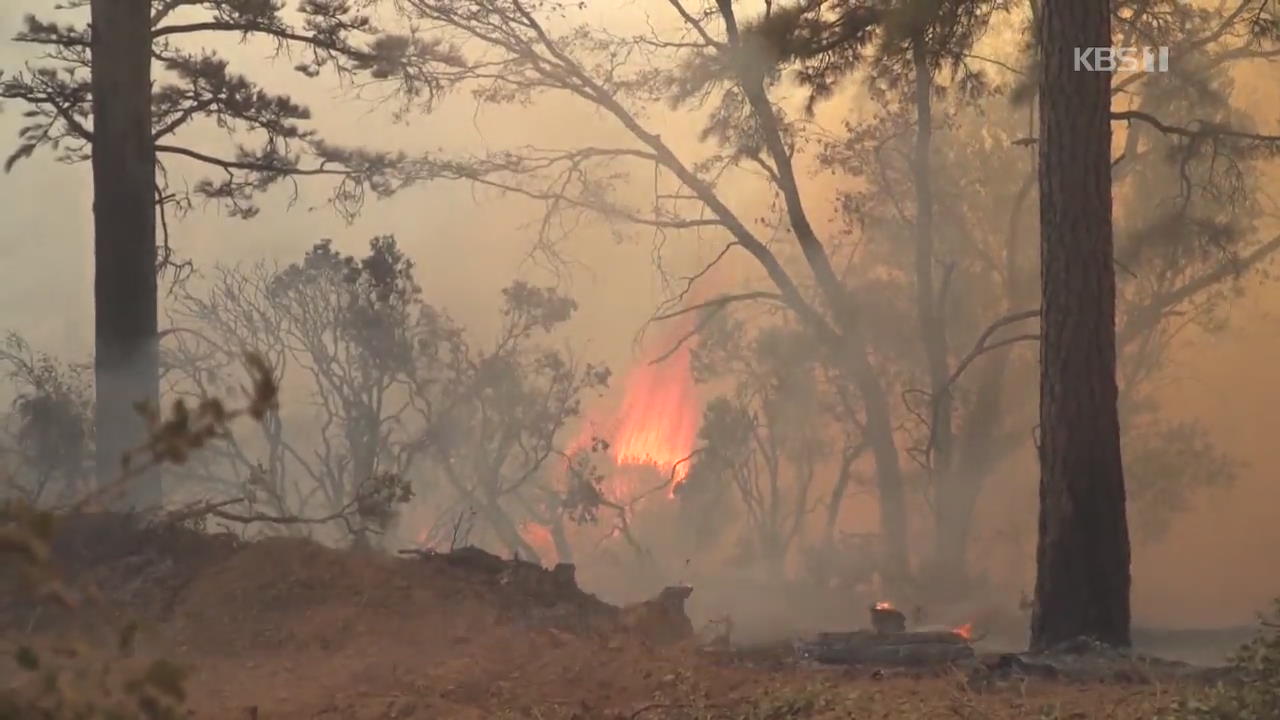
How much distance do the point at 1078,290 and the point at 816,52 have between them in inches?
128

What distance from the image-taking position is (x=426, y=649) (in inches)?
238

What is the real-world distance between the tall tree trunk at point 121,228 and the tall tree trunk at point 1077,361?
6765 millimetres

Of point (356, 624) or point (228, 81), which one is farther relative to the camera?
point (228, 81)

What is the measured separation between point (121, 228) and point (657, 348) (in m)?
7.08

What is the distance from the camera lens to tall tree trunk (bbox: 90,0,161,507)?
9.31m

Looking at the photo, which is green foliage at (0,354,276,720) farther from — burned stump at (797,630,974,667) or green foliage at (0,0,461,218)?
green foliage at (0,0,461,218)

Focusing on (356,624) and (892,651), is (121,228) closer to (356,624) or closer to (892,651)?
(356,624)

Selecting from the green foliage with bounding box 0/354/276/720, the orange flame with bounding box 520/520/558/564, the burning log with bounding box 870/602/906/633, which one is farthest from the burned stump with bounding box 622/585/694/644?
the orange flame with bounding box 520/520/558/564

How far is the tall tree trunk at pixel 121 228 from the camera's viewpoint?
30.6ft

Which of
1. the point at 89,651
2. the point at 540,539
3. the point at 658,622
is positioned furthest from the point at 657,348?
the point at 89,651

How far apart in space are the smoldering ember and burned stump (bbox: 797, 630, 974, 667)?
38 millimetres

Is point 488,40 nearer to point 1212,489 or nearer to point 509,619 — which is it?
point 509,619

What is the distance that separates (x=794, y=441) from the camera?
60.2ft

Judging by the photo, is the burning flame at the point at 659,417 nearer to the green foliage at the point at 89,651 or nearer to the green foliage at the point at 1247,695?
the green foliage at the point at 1247,695
